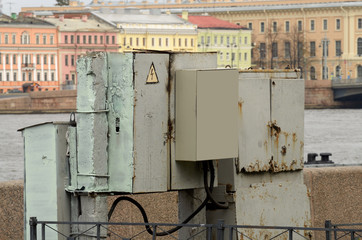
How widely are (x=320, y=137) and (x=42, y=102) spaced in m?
23.1

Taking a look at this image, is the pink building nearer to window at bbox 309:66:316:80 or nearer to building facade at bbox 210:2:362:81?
building facade at bbox 210:2:362:81

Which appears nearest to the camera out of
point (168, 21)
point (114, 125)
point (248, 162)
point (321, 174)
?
point (114, 125)

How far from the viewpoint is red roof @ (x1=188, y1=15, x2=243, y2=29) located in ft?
249

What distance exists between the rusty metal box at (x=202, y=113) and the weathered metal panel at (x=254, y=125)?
219 mm

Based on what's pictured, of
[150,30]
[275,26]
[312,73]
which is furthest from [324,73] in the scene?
[150,30]

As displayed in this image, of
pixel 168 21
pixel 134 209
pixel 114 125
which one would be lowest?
pixel 134 209

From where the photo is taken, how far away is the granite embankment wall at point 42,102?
56906 mm

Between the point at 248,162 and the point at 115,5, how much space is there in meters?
85.2

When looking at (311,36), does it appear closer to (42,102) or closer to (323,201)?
(42,102)

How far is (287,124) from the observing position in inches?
160

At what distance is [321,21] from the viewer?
81.4 meters

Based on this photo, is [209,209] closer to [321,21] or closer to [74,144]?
[74,144]

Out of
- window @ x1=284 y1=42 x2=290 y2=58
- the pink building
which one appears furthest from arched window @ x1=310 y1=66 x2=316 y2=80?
the pink building

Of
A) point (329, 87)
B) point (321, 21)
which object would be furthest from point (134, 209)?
point (321, 21)
